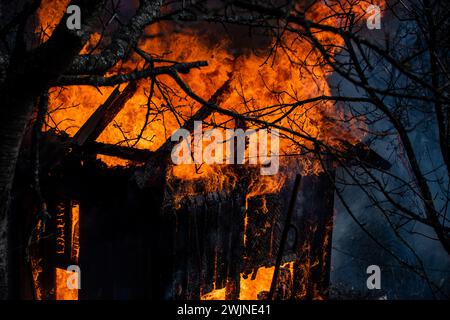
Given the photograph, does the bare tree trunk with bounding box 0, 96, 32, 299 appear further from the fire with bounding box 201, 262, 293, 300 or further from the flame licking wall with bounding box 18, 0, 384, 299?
the fire with bounding box 201, 262, 293, 300

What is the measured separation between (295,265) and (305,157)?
9.99 ft

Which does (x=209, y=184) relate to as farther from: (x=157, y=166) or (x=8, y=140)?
(x=8, y=140)

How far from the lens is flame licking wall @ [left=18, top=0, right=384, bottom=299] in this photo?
847 cm

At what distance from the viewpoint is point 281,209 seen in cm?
1055

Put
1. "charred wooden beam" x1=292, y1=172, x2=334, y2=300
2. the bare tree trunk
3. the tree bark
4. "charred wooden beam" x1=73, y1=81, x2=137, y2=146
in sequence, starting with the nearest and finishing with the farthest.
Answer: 1. the tree bark
2. the bare tree trunk
3. "charred wooden beam" x1=73, y1=81, x2=137, y2=146
4. "charred wooden beam" x1=292, y1=172, x2=334, y2=300

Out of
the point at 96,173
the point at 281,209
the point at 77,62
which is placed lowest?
the point at 281,209

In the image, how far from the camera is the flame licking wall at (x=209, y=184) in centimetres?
847

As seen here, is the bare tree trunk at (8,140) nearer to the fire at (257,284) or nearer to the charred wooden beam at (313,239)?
the fire at (257,284)

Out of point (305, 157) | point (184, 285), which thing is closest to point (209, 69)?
point (305, 157)

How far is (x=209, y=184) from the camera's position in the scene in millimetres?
8836

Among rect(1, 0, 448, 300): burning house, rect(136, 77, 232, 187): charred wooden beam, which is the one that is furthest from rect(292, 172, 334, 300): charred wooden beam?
rect(136, 77, 232, 187): charred wooden beam

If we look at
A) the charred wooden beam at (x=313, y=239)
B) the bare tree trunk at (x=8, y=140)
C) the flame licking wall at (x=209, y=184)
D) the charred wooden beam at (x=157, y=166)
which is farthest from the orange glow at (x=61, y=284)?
the bare tree trunk at (x=8, y=140)

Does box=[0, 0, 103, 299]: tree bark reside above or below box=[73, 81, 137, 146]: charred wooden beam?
below
